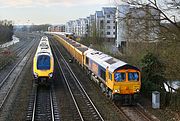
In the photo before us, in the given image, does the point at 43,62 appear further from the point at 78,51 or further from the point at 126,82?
the point at 78,51

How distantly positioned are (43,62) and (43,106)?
657cm

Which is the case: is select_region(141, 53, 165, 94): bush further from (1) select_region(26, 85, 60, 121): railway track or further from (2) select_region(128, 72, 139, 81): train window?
(1) select_region(26, 85, 60, 121): railway track

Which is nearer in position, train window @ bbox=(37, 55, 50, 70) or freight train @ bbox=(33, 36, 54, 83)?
freight train @ bbox=(33, 36, 54, 83)

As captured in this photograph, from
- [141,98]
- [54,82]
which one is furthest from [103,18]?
[141,98]

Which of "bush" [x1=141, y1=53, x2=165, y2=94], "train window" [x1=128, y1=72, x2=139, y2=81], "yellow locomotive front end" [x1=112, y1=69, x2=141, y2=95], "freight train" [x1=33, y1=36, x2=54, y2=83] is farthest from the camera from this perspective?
"freight train" [x1=33, y1=36, x2=54, y2=83]

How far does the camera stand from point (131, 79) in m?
21.0

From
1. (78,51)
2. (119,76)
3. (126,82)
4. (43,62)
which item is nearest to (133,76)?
(126,82)

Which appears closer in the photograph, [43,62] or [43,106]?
[43,106]

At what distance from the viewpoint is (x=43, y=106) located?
2122cm

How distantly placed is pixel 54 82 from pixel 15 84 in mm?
3483

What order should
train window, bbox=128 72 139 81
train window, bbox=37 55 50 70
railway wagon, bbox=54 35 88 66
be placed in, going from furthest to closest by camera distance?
1. railway wagon, bbox=54 35 88 66
2. train window, bbox=37 55 50 70
3. train window, bbox=128 72 139 81

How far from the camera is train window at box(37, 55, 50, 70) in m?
26.9

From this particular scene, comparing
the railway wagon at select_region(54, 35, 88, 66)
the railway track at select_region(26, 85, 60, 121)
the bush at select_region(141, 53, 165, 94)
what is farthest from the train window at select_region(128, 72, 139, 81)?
the railway wagon at select_region(54, 35, 88, 66)

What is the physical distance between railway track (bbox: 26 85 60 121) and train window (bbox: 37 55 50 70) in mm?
1802
